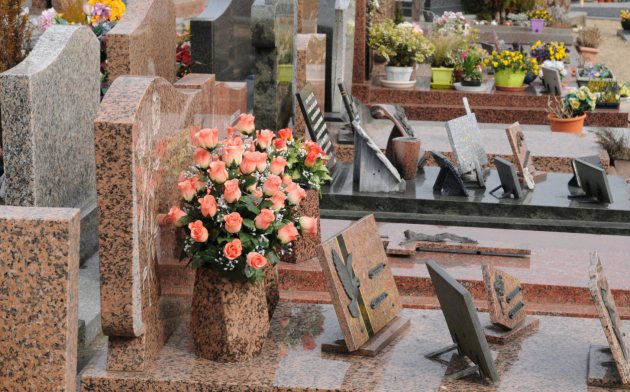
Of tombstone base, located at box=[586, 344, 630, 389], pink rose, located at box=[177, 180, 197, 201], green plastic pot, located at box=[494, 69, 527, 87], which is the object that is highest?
pink rose, located at box=[177, 180, 197, 201]

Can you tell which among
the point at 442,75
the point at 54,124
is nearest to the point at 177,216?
the point at 54,124

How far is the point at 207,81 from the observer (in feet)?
22.9

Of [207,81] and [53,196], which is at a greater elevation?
[207,81]

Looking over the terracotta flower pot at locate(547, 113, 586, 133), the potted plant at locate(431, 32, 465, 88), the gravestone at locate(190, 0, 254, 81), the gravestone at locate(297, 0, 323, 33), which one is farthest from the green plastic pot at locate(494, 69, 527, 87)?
the gravestone at locate(190, 0, 254, 81)

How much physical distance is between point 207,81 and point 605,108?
25.6 feet

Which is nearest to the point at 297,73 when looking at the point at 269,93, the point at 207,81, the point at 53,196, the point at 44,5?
the point at 269,93

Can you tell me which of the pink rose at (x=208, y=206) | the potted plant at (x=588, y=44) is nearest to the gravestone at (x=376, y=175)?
the pink rose at (x=208, y=206)

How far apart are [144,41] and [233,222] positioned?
111 inches

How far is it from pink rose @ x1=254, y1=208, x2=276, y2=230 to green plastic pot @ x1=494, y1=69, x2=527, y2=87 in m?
9.91

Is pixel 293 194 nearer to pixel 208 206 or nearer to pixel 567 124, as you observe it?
pixel 208 206

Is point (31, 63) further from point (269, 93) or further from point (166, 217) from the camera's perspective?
→ point (269, 93)

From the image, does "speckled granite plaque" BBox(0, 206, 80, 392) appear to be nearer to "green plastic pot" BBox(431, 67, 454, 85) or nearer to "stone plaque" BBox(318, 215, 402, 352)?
"stone plaque" BBox(318, 215, 402, 352)

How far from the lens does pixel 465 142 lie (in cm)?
859

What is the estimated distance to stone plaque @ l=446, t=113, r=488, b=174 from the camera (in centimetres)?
848
